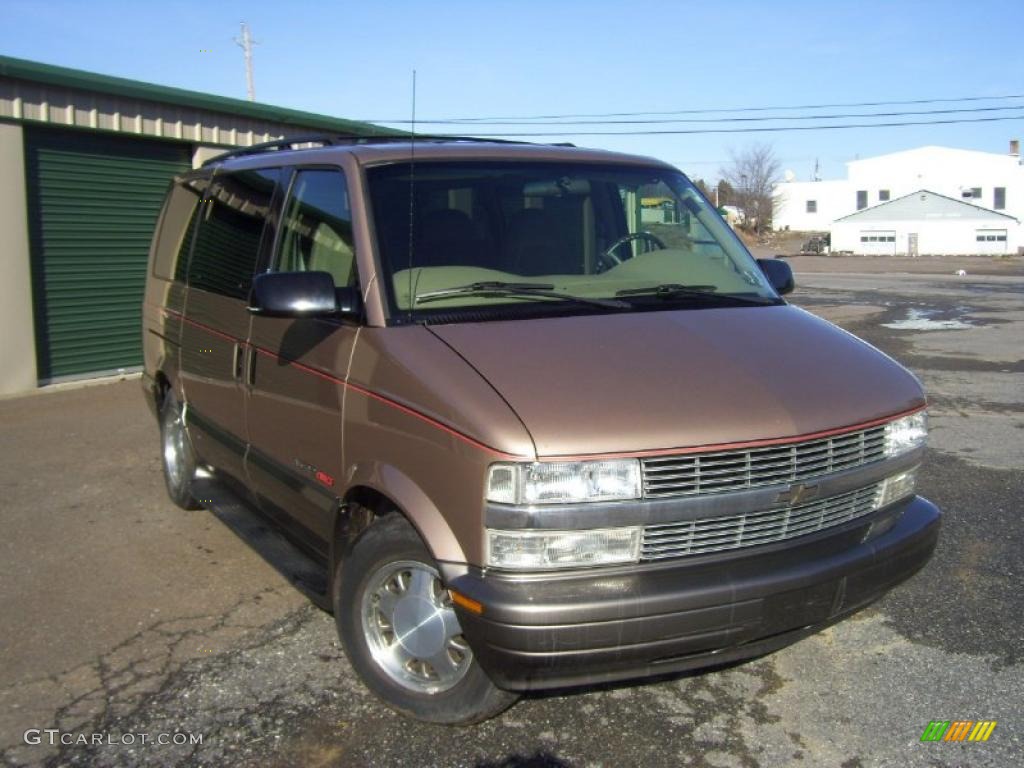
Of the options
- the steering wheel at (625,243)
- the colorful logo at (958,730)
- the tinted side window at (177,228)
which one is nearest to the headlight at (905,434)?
the colorful logo at (958,730)

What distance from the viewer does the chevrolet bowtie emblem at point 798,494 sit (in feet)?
10.3

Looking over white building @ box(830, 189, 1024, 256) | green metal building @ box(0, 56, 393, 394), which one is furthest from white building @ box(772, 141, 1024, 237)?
green metal building @ box(0, 56, 393, 394)

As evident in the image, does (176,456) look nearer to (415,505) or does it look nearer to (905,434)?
(415,505)

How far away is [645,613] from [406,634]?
0.92m

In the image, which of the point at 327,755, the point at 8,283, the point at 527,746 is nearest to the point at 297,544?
the point at 327,755

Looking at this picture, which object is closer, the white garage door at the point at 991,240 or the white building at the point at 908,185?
the white garage door at the point at 991,240

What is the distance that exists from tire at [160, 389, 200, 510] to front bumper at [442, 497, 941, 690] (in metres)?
3.27

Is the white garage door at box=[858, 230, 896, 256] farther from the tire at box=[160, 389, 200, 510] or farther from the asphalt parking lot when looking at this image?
the tire at box=[160, 389, 200, 510]

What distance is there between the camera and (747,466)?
3.06 metres

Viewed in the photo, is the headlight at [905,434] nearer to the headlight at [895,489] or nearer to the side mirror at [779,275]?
the headlight at [895,489]

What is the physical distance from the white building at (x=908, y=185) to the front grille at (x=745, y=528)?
76061 mm

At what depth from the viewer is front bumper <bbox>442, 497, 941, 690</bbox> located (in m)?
2.87

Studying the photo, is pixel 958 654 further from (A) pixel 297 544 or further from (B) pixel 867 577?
(A) pixel 297 544

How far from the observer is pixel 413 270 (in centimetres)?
375
